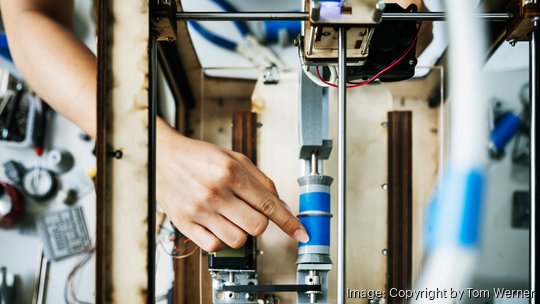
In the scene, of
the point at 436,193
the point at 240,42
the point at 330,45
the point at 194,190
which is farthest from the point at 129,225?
the point at 240,42

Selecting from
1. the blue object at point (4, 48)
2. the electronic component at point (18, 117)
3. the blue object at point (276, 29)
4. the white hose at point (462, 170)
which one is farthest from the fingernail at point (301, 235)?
the blue object at point (4, 48)

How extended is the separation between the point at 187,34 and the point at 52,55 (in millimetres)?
253

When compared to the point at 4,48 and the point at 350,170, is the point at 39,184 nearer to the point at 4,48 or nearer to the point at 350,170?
the point at 4,48

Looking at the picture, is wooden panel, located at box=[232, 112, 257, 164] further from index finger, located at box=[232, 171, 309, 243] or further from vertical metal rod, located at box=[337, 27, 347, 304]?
vertical metal rod, located at box=[337, 27, 347, 304]

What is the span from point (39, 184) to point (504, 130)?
120 cm

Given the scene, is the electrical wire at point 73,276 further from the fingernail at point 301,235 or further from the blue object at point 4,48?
the fingernail at point 301,235

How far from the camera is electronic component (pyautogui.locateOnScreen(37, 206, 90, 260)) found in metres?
1.47

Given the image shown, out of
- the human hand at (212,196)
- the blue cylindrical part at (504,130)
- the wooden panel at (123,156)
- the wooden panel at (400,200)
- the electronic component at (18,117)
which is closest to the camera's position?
the wooden panel at (123,156)

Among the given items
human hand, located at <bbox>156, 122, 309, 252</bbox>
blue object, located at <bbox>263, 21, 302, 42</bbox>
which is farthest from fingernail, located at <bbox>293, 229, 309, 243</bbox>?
blue object, located at <bbox>263, 21, 302, 42</bbox>

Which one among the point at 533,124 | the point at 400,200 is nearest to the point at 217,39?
the point at 400,200

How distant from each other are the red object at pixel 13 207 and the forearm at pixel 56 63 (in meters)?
0.41

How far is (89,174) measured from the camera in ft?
4.85

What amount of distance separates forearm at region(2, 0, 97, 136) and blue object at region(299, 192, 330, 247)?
14.8 inches

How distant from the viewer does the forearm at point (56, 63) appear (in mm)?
935
